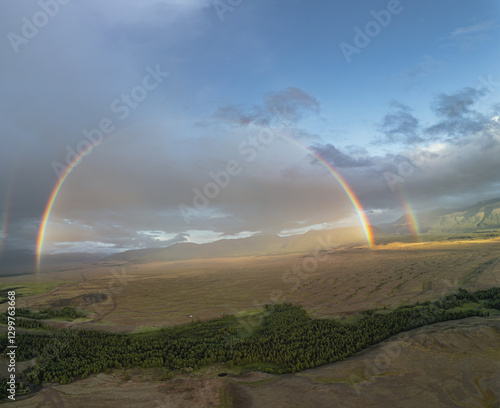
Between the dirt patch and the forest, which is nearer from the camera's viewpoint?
the forest

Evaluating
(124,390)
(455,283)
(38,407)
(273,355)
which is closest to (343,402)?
(273,355)

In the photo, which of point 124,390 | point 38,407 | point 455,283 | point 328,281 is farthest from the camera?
point 328,281

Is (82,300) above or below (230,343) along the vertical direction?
above

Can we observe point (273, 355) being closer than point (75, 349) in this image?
Yes

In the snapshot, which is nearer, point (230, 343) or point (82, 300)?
point (230, 343)

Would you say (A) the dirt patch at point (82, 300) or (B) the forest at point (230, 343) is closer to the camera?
(B) the forest at point (230, 343)

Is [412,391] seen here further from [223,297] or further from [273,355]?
[223,297]

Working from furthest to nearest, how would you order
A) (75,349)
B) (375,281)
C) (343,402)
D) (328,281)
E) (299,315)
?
(328,281)
(375,281)
(299,315)
(75,349)
(343,402)
